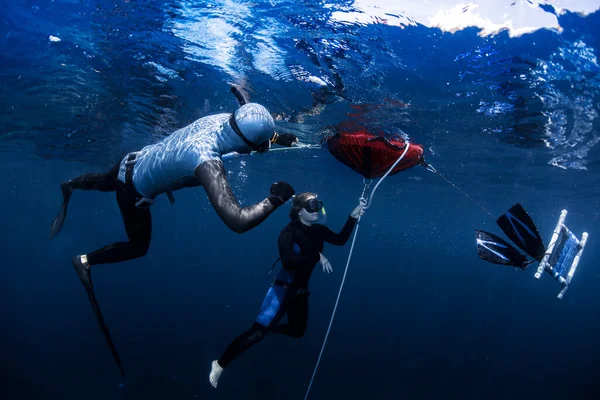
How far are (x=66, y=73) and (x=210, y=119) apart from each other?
11.5 m

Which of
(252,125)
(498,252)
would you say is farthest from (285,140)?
(498,252)

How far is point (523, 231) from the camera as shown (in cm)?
454

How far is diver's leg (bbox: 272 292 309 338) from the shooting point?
5625mm

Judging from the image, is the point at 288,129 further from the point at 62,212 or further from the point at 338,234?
the point at 62,212

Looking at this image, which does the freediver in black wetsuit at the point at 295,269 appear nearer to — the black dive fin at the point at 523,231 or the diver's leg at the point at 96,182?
the black dive fin at the point at 523,231

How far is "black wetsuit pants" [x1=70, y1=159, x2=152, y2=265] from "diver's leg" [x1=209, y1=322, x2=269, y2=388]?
2.12 m

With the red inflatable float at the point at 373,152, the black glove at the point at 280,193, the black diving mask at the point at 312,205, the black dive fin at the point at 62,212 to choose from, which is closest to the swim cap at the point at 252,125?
the black glove at the point at 280,193

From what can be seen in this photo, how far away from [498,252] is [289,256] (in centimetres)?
320

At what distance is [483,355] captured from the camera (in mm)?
13039

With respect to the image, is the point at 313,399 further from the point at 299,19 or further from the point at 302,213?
the point at 299,19

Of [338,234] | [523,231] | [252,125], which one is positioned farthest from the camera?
[338,234]

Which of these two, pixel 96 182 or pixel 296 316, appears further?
pixel 296 316

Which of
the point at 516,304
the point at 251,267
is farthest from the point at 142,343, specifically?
the point at 516,304

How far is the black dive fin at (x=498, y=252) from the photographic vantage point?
14.7ft
